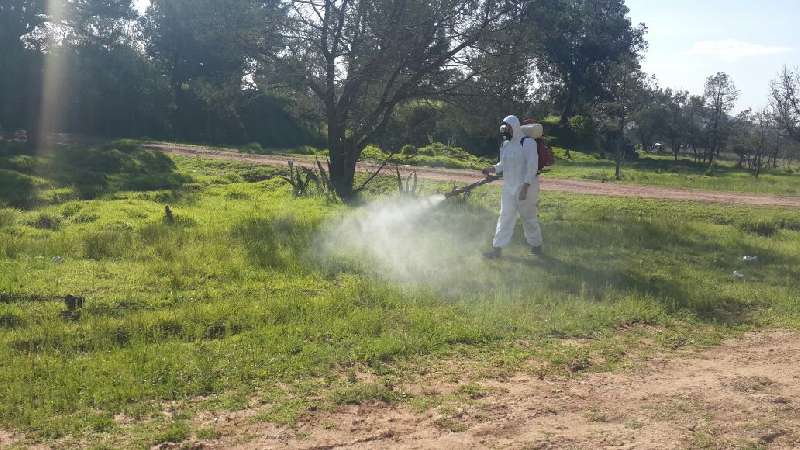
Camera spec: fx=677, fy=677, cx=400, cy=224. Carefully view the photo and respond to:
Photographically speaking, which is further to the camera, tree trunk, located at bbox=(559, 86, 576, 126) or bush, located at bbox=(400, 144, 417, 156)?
tree trunk, located at bbox=(559, 86, 576, 126)

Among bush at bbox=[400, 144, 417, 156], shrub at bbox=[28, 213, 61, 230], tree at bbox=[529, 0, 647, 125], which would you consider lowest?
shrub at bbox=[28, 213, 61, 230]

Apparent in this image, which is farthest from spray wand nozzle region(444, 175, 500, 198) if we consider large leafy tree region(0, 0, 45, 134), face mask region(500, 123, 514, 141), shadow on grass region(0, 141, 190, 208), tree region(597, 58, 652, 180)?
tree region(597, 58, 652, 180)

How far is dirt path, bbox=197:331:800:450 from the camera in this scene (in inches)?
162

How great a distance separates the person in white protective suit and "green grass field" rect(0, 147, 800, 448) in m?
0.41

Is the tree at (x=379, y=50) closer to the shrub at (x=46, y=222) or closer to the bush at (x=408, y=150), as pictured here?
the shrub at (x=46, y=222)

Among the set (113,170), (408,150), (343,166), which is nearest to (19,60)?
(113,170)

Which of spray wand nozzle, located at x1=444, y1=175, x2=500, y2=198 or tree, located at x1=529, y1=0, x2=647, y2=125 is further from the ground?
tree, located at x1=529, y1=0, x2=647, y2=125

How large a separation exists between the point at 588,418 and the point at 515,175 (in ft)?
17.0

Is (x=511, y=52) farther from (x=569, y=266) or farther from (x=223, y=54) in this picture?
(x=569, y=266)

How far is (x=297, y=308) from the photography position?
6.64 metres

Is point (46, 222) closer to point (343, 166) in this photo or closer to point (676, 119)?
point (343, 166)

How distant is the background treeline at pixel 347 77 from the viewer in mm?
15031

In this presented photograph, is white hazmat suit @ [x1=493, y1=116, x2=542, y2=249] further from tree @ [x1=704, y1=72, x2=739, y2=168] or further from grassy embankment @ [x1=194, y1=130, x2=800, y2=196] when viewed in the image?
tree @ [x1=704, y1=72, x2=739, y2=168]

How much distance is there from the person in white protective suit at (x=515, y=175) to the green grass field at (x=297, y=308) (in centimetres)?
41
